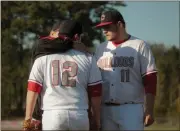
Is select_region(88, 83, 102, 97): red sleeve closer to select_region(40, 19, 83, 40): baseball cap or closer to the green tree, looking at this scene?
select_region(40, 19, 83, 40): baseball cap

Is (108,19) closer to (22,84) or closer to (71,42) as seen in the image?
(71,42)

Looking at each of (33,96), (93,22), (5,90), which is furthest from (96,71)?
(93,22)

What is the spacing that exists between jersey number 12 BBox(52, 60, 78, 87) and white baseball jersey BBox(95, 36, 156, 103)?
721mm

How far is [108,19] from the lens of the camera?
386 cm

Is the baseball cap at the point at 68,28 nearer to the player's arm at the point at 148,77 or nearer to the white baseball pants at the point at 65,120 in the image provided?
the white baseball pants at the point at 65,120

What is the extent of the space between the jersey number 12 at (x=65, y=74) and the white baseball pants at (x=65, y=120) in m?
0.20

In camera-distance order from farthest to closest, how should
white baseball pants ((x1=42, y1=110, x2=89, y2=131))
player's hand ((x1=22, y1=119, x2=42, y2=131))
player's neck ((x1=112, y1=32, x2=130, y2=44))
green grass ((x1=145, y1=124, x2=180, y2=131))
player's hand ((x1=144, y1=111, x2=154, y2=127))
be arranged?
1. green grass ((x1=145, y1=124, x2=180, y2=131))
2. player's neck ((x1=112, y1=32, x2=130, y2=44))
3. player's hand ((x1=144, y1=111, x2=154, y2=127))
4. player's hand ((x1=22, y1=119, x2=42, y2=131))
5. white baseball pants ((x1=42, y1=110, x2=89, y2=131))

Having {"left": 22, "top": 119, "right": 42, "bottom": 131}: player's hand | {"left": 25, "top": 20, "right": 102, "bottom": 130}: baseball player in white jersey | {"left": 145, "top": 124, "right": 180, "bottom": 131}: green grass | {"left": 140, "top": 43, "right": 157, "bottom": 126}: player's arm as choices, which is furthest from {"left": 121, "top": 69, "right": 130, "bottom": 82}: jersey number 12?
{"left": 145, "top": 124, "right": 180, "bottom": 131}: green grass

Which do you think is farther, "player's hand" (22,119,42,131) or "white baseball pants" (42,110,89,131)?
"player's hand" (22,119,42,131)

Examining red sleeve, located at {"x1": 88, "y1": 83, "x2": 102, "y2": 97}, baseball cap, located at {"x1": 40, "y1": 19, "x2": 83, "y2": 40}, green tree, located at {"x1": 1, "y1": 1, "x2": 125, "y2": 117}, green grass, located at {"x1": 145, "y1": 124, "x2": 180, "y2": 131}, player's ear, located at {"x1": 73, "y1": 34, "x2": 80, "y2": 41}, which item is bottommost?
green grass, located at {"x1": 145, "y1": 124, "x2": 180, "y2": 131}

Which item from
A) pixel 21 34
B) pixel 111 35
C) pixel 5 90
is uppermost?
pixel 21 34

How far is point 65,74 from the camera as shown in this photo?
3188 millimetres

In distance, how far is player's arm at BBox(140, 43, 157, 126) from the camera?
147 inches

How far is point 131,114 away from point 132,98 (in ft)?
0.45
